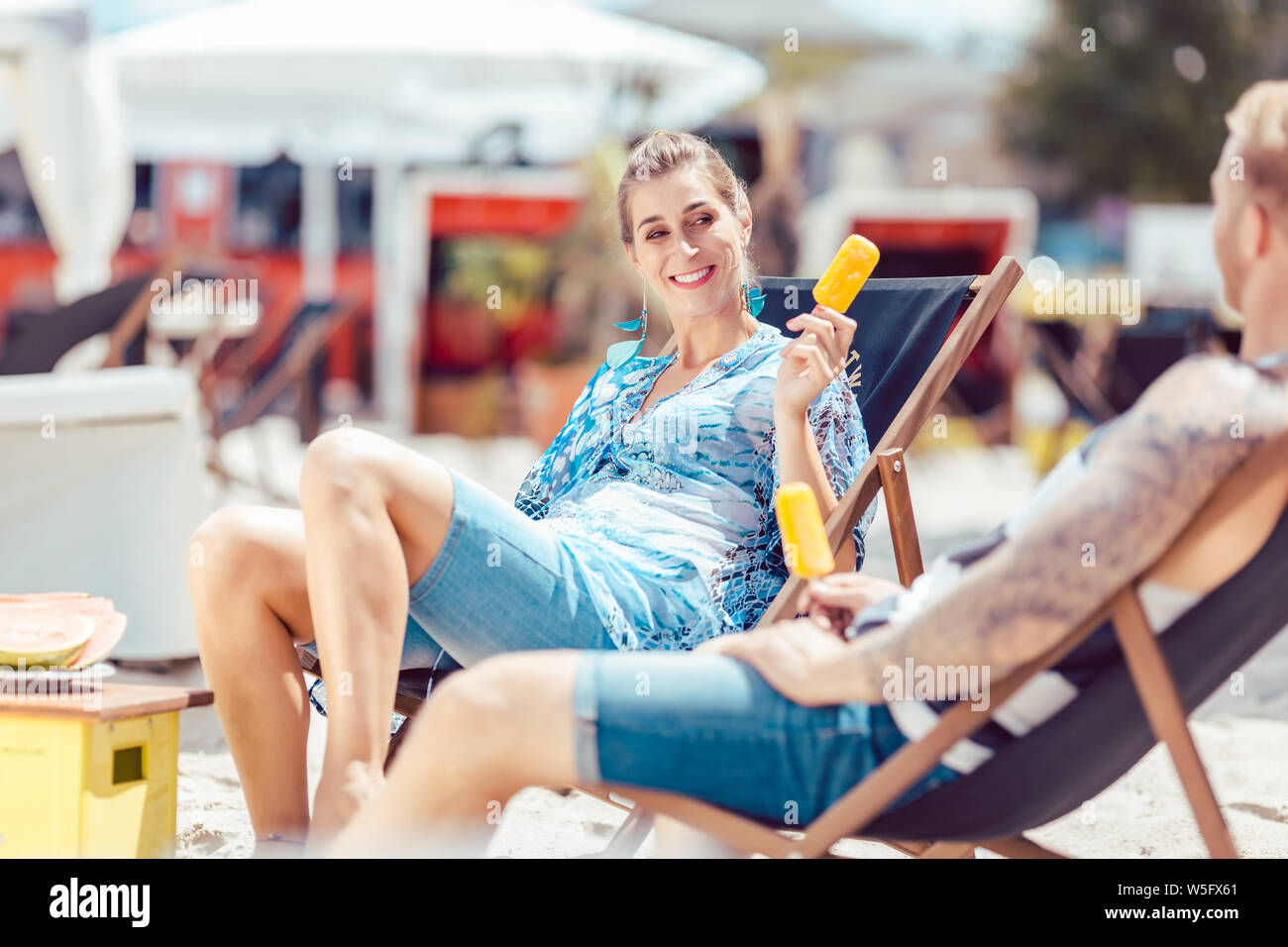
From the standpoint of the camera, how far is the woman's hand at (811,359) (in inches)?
87.1

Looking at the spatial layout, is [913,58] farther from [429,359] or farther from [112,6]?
[112,6]

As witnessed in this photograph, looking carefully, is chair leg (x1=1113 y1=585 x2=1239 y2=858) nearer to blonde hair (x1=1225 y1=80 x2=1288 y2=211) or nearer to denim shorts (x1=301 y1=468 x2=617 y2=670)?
blonde hair (x1=1225 y1=80 x2=1288 y2=211)

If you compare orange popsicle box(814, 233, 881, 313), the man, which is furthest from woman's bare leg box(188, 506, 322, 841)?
orange popsicle box(814, 233, 881, 313)

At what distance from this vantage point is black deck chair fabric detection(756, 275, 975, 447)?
2.76m

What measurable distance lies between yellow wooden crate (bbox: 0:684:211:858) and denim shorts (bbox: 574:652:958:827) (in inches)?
32.0

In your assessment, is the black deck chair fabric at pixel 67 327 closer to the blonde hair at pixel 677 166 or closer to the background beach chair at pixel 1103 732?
the blonde hair at pixel 677 166

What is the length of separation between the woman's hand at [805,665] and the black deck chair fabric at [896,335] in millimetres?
1198

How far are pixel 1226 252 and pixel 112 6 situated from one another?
30.1ft

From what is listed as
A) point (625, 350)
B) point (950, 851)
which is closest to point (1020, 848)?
point (950, 851)

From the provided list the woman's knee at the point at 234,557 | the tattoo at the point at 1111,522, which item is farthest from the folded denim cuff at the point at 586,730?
the woman's knee at the point at 234,557

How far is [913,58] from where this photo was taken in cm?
1373

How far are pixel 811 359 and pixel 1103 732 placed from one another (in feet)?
2.71

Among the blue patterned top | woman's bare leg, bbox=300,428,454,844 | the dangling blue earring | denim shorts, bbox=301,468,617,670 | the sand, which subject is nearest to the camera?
woman's bare leg, bbox=300,428,454,844
